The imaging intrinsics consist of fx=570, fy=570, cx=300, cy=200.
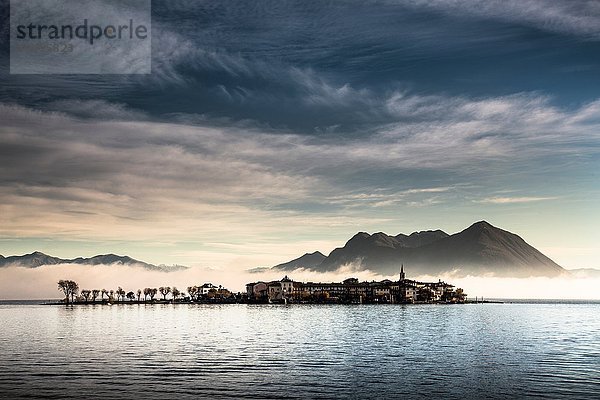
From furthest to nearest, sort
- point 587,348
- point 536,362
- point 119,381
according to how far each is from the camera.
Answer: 1. point 587,348
2. point 536,362
3. point 119,381

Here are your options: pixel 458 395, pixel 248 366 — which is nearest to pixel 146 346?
pixel 248 366

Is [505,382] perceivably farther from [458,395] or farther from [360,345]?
[360,345]

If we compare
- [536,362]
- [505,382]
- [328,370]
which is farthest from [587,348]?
[328,370]

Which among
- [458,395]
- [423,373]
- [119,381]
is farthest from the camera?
[423,373]

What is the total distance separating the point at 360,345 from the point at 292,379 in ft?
126

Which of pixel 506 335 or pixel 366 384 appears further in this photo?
pixel 506 335

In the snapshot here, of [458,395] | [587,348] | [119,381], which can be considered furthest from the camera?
[587,348]

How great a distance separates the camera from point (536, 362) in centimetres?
7644

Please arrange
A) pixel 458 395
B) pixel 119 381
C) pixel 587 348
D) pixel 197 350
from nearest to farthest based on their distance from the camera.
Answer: pixel 458 395
pixel 119 381
pixel 197 350
pixel 587 348

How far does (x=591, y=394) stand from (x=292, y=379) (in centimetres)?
2893

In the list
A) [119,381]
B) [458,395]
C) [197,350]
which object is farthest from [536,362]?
[119,381]

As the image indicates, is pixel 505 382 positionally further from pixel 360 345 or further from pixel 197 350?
pixel 197 350

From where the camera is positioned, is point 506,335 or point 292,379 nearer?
point 292,379

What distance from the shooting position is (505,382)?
60.5 meters
